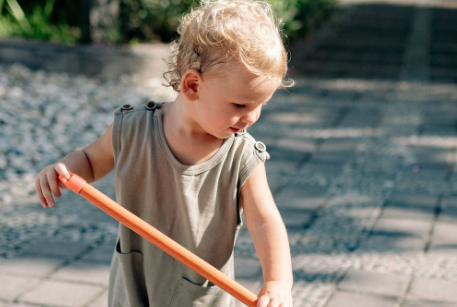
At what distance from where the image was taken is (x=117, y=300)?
5.90 feet

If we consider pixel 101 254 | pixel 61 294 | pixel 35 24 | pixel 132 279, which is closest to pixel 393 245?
pixel 101 254

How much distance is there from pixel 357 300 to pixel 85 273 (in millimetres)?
1077

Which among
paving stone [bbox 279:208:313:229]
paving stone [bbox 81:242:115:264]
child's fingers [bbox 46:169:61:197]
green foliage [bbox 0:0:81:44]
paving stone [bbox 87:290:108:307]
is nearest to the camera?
child's fingers [bbox 46:169:61:197]

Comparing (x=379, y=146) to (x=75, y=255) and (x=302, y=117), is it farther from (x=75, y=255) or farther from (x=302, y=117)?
(x=75, y=255)

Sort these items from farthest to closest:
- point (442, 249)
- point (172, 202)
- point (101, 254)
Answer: point (442, 249), point (101, 254), point (172, 202)

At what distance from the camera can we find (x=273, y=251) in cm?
158

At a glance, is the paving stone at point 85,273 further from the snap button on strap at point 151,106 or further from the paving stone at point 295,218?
the snap button on strap at point 151,106

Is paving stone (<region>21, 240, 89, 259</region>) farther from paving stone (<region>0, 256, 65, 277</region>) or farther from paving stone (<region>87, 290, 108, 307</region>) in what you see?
paving stone (<region>87, 290, 108, 307</region>)

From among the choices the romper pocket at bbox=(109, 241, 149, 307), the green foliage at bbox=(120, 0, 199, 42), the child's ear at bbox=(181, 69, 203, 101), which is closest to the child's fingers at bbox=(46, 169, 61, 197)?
the romper pocket at bbox=(109, 241, 149, 307)

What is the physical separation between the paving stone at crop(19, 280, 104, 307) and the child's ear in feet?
3.81

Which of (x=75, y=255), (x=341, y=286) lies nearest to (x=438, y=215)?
(x=341, y=286)

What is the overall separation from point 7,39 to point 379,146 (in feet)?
12.1

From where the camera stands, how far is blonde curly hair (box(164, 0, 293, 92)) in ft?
4.79

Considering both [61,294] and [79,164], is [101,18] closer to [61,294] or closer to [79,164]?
[61,294]
